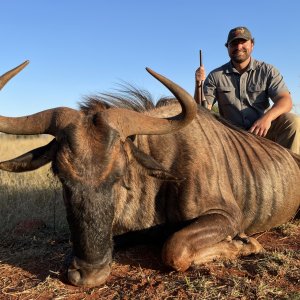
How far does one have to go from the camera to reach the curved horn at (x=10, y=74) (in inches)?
143

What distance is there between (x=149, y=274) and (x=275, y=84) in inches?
158

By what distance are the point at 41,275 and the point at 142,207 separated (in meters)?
1.11

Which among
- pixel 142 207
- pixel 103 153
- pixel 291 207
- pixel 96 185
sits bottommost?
pixel 291 207

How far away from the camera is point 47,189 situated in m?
8.02

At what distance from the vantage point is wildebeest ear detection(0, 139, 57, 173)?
372cm

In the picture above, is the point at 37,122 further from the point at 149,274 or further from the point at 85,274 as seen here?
the point at 149,274

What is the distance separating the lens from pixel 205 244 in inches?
153

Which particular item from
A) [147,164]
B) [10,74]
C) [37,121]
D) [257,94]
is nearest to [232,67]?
[257,94]

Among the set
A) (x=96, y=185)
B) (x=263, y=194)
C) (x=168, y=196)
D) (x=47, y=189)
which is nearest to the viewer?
(x=96, y=185)

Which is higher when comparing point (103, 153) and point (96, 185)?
point (103, 153)

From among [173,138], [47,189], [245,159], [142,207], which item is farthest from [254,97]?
[47,189]

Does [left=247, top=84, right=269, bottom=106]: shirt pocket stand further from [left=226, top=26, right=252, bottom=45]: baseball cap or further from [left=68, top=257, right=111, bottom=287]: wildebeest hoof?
[left=68, top=257, right=111, bottom=287]: wildebeest hoof

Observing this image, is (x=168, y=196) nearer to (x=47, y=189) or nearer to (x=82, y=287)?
(x=82, y=287)

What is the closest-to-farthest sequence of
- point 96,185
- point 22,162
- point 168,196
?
point 96,185, point 22,162, point 168,196
